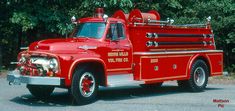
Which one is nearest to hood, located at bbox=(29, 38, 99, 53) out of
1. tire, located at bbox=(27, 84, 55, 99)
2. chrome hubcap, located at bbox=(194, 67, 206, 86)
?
tire, located at bbox=(27, 84, 55, 99)

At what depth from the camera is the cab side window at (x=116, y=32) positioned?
12442 millimetres

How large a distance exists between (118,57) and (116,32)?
2.28ft

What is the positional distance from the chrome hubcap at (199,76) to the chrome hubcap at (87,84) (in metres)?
4.38

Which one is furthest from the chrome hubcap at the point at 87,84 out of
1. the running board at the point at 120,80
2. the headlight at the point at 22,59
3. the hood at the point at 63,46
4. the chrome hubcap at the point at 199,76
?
the chrome hubcap at the point at 199,76

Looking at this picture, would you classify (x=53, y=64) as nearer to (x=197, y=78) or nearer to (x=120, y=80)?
(x=120, y=80)

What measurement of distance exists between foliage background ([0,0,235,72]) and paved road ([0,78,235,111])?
5196 millimetres

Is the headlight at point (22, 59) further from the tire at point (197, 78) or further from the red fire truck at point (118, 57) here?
the tire at point (197, 78)

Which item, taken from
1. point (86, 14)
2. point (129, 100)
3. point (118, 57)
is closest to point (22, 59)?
point (118, 57)

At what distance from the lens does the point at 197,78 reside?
14969 mm

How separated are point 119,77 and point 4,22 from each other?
10.8 metres

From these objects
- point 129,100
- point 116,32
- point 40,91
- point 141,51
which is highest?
point 116,32

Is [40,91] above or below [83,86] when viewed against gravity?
below

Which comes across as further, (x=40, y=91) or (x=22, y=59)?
(x=40, y=91)

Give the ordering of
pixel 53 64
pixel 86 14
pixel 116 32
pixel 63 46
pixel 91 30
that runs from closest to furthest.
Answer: pixel 53 64 < pixel 63 46 < pixel 91 30 < pixel 116 32 < pixel 86 14
